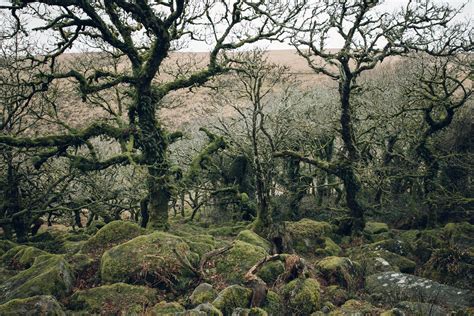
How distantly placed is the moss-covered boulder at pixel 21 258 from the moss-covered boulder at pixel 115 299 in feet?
14.6

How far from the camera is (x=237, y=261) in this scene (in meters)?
11.9

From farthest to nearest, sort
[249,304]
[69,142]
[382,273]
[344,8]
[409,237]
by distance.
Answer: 1. [409,237]
2. [344,8]
3. [69,142]
4. [382,273]
5. [249,304]

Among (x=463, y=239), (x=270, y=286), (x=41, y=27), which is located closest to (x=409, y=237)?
(x=463, y=239)

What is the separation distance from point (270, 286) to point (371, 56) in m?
10.8

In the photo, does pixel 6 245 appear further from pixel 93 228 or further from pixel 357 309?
pixel 357 309

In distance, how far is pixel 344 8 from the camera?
16.0 meters

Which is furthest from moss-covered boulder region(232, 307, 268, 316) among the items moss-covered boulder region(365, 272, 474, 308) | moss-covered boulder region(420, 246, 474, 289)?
moss-covered boulder region(420, 246, 474, 289)

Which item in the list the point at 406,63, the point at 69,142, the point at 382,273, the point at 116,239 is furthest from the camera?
the point at 406,63

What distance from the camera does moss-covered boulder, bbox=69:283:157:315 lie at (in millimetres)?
9281

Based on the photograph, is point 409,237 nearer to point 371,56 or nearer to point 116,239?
point 371,56

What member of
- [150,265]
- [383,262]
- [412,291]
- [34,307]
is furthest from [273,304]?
[383,262]

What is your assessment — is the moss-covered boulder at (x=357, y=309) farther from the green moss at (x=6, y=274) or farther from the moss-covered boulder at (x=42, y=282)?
the green moss at (x=6, y=274)

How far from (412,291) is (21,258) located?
12.4m

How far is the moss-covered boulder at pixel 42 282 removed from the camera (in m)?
9.84
